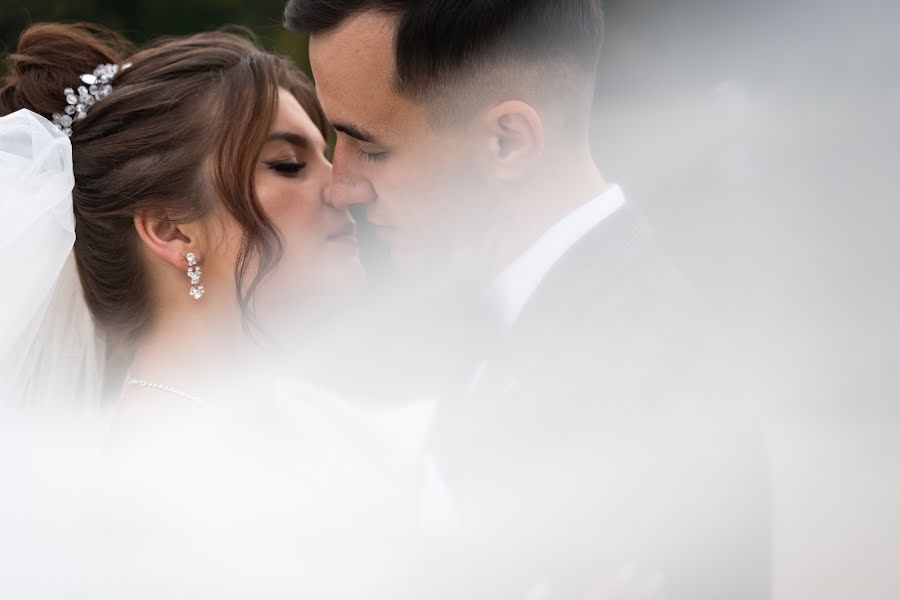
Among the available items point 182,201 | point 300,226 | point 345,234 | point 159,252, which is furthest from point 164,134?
point 345,234

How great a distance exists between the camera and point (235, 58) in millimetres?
2686

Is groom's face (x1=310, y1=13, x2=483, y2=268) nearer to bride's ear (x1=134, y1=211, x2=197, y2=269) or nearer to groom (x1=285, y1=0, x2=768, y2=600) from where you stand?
groom (x1=285, y1=0, x2=768, y2=600)

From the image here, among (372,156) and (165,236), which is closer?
(372,156)

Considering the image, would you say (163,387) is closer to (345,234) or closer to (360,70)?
(345,234)

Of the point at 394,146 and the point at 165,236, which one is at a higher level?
the point at 165,236

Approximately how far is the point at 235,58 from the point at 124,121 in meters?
0.36

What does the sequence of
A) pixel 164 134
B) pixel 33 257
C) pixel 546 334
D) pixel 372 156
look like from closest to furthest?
pixel 546 334
pixel 372 156
pixel 33 257
pixel 164 134

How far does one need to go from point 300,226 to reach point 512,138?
84 centimetres

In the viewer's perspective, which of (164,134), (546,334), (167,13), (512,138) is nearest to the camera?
(546,334)

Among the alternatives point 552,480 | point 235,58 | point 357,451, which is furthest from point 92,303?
point 552,480

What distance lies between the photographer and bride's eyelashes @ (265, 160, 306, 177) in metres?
2.63

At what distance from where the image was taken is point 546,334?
1797 millimetres

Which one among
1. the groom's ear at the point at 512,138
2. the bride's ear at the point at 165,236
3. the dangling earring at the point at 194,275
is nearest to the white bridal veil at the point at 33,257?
the bride's ear at the point at 165,236

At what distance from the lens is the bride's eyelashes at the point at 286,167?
2.63 m
